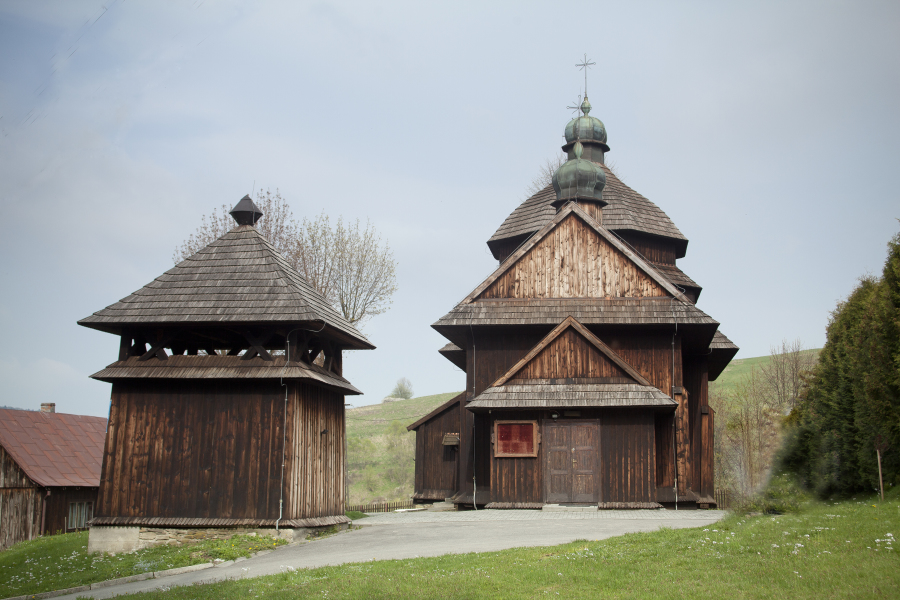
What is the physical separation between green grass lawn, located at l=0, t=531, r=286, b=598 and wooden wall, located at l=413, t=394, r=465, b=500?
12194 mm

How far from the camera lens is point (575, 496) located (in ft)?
60.7

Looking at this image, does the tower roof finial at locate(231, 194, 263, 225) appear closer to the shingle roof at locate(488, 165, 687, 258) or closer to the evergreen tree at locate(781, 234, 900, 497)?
the shingle roof at locate(488, 165, 687, 258)

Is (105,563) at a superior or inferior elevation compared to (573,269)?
inferior

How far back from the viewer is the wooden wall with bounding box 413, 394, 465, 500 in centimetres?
2572

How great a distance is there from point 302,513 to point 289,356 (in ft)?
9.57

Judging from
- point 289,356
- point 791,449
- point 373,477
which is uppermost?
point 289,356

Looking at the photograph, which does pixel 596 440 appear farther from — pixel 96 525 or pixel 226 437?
pixel 96 525

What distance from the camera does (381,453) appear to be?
192 feet

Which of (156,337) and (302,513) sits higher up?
(156,337)

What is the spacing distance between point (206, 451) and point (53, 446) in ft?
72.6

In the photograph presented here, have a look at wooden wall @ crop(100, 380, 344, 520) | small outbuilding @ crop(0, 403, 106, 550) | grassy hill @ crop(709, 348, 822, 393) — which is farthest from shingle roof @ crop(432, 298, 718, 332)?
grassy hill @ crop(709, 348, 822, 393)

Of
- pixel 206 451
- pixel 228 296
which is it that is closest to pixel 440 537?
pixel 206 451

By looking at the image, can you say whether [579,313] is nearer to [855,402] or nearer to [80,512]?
[855,402]

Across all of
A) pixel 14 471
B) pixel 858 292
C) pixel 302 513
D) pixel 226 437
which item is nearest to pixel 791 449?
pixel 858 292
